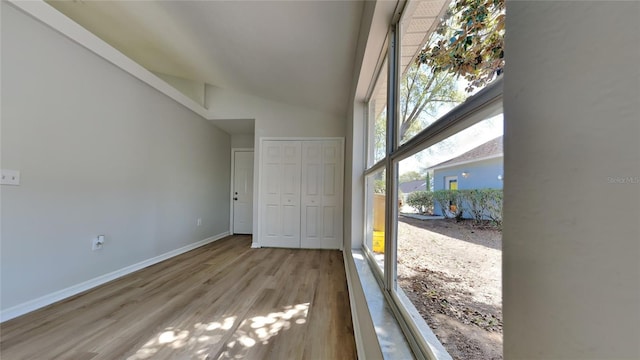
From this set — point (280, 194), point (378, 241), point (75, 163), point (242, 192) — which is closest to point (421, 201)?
point (378, 241)

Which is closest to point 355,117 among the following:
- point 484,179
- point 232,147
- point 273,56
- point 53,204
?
point 273,56

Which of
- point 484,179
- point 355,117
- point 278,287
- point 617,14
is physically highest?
point 355,117

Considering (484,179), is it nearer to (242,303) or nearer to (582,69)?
(582,69)

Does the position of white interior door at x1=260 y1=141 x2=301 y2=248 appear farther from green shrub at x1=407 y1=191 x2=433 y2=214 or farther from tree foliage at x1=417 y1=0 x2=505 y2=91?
tree foliage at x1=417 y1=0 x2=505 y2=91

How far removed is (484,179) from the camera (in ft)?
1.75

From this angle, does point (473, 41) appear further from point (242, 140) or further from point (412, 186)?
point (242, 140)

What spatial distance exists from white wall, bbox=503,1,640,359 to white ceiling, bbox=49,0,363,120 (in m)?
1.90

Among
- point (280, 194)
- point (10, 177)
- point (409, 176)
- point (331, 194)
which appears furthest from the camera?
point (280, 194)

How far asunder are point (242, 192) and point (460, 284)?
16.9 ft

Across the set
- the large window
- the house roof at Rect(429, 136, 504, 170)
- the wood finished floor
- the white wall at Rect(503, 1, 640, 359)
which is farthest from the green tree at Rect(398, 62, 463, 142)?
the wood finished floor

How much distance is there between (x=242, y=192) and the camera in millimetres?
5328

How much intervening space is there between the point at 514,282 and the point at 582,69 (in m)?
0.25

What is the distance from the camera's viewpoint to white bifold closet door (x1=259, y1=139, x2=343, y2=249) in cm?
416

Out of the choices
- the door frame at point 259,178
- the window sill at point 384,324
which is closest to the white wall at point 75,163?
the door frame at point 259,178
